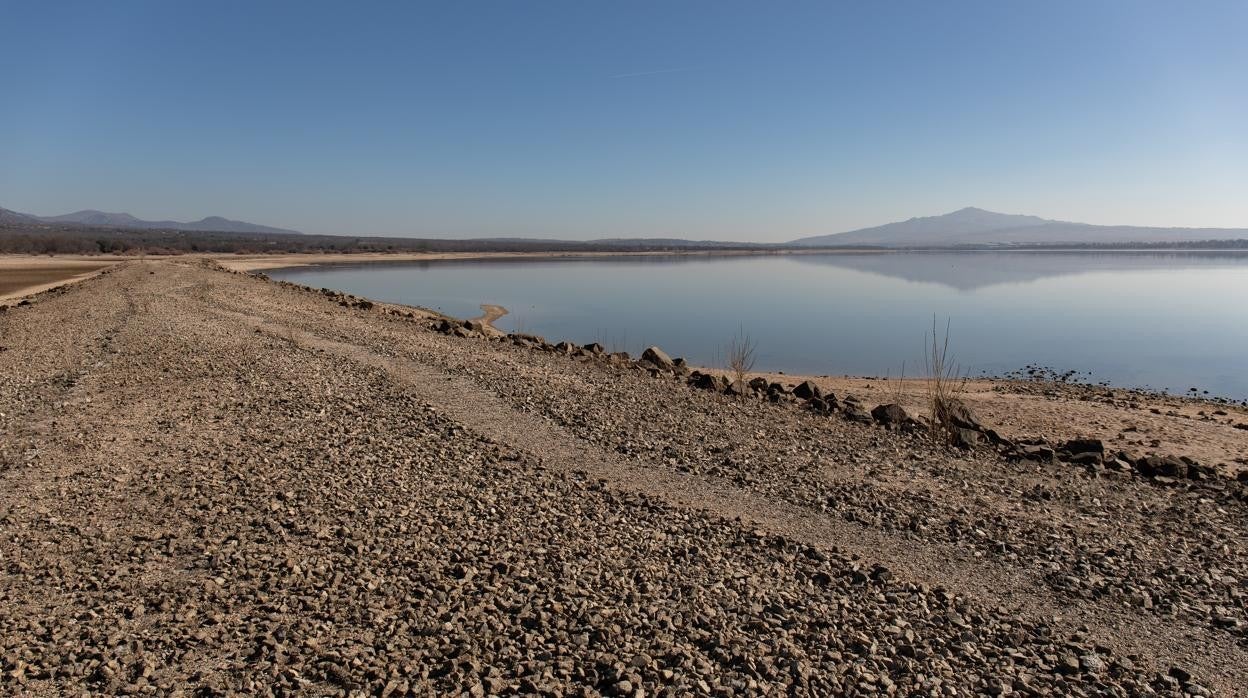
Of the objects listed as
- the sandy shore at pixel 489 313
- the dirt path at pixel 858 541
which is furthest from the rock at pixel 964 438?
the sandy shore at pixel 489 313

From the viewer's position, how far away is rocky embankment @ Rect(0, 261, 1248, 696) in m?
3.64

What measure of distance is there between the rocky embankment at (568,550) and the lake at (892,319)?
1228cm

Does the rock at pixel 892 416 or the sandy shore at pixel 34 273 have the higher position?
the sandy shore at pixel 34 273

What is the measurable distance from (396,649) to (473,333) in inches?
534

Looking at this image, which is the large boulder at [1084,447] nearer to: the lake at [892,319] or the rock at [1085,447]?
the rock at [1085,447]

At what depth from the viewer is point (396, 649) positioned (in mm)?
3660

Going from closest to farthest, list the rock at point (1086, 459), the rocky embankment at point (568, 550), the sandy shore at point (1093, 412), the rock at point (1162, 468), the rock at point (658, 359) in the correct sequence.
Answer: the rocky embankment at point (568, 550) < the rock at point (1162, 468) < the rock at point (1086, 459) < the sandy shore at point (1093, 412) < the rock at point (658, 359)

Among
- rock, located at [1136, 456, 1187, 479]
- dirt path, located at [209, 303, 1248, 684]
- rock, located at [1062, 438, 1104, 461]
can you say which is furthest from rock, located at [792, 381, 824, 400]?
dirt path, located at [209, 303, 1248, 684]

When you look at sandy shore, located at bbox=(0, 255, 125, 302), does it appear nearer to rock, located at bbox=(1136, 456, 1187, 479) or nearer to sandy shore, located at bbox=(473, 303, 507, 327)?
sandy shore, located at bbox=(473, 303, 507, 327)

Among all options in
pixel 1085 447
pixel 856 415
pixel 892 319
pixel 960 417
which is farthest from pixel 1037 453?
pixel 892 319

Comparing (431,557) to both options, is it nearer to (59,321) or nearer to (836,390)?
(836,390)

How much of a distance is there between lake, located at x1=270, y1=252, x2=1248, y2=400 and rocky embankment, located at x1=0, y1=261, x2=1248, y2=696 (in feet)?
40.3

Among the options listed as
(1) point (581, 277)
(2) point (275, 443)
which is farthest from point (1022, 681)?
(1) point (581, 277)

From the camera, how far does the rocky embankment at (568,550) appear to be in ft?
12.0
